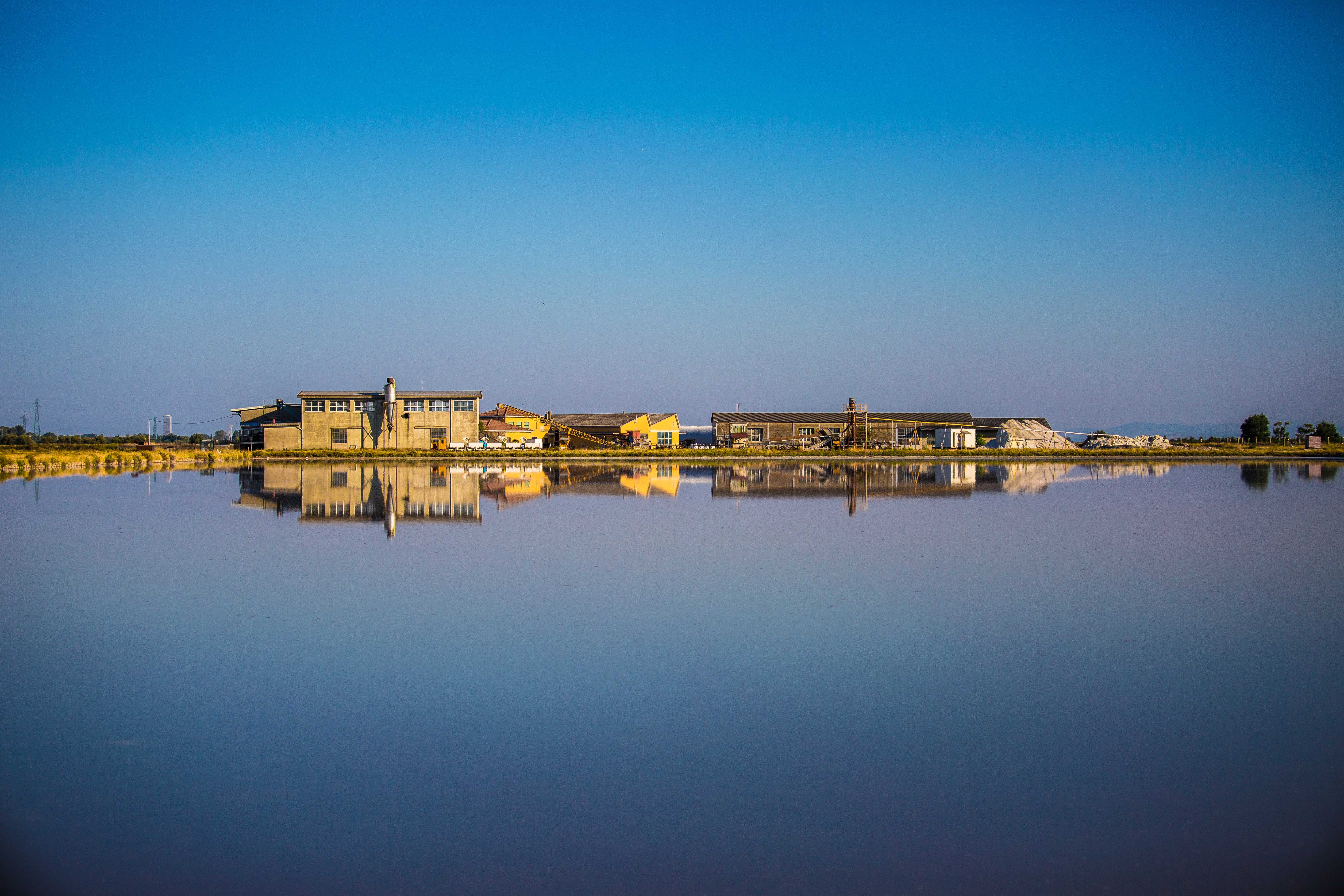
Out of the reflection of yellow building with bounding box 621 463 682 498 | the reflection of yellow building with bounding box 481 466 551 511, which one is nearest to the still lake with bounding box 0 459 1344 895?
the reflection of yellow building with bounding box 481 466 551 511

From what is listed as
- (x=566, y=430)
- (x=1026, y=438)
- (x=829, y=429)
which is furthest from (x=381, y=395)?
(x=1026, y=438)

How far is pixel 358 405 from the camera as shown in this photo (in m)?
42.2

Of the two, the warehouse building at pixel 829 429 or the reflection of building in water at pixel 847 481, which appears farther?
the warehouse building at pixel 829 429

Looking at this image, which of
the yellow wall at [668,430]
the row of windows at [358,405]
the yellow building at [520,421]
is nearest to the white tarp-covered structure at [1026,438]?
the yellow wall at [668,430]

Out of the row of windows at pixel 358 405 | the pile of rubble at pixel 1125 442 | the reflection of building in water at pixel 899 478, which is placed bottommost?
the reflection of building in water at pixel 899 478

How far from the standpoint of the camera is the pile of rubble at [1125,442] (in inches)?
Result: 2024

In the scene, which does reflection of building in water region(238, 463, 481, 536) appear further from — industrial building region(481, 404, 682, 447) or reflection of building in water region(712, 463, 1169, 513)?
industrial building region(481, 404, 682, 447)

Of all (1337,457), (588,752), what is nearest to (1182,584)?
(588,752)

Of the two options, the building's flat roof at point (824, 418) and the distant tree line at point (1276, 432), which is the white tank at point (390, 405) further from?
the distant tree line at point (1276, 432)

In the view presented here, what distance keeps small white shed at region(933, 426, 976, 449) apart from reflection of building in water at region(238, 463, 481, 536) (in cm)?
2929

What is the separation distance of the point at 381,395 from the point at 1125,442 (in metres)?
42.7

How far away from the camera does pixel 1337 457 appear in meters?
45.1

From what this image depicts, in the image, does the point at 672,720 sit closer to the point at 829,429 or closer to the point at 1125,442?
the point at 829,429

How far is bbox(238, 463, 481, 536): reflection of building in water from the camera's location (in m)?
16.7
